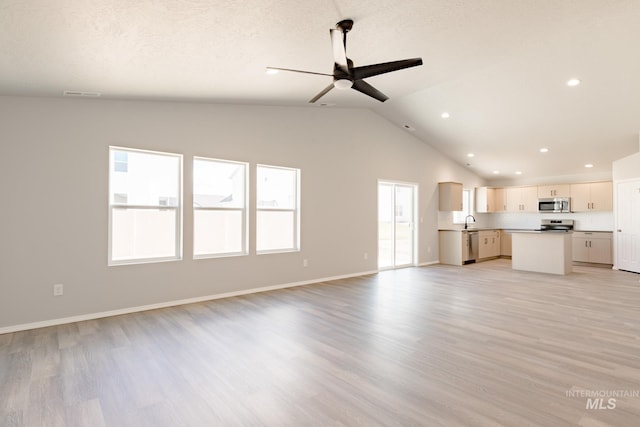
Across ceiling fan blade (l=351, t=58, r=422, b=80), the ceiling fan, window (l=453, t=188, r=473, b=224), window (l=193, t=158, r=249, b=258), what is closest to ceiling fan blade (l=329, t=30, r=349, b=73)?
the ceiling fan

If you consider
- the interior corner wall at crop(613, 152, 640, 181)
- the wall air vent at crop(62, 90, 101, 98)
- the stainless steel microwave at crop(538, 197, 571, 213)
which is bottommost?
the stainless steel microwave at crop(538, 197, 571, 213)

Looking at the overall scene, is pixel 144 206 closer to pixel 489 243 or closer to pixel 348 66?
pixel 348 66

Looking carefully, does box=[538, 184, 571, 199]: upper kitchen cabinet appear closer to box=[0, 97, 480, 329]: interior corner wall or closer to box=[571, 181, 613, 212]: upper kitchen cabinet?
box=[571, 181, 613, 212]: upper kitchen cabinet

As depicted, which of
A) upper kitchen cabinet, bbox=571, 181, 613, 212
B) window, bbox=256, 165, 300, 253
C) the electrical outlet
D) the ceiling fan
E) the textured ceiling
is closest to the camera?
the textured ceiling

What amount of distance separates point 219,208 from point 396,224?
4.42 meters

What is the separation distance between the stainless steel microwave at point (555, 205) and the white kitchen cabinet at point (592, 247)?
0.75 m

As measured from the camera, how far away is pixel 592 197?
28.3ft

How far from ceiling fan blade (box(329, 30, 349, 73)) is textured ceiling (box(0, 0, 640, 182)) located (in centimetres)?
23

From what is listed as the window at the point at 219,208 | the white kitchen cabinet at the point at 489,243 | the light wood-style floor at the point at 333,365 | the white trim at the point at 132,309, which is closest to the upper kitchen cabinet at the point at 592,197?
the white kitchen cabinet at the point at 489,243

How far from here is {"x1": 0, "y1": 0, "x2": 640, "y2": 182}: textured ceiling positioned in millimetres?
2594

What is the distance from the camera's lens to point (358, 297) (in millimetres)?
5090

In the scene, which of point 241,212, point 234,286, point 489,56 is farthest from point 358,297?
point 489,56

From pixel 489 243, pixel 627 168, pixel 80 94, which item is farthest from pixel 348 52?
pixel 489 243

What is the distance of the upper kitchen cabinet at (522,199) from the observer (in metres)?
9.64
